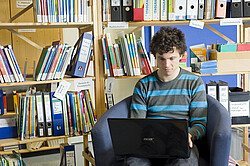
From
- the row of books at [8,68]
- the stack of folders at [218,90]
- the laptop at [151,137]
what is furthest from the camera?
the stack of folders at [218,90]

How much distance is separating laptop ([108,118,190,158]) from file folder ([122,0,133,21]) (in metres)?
1.13

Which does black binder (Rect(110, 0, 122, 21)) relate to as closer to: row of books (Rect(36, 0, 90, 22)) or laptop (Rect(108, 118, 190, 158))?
row of books (Rect(36, 0, 90, 22))

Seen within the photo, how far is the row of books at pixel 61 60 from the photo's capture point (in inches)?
97.3

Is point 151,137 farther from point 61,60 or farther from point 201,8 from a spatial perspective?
point 201,8

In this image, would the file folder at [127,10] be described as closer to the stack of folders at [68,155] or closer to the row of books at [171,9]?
the row of books at [171,9]

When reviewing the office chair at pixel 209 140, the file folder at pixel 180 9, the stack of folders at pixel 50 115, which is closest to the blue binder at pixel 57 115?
the stack of folders at pixel 50 115

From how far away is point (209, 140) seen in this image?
201 centimetres

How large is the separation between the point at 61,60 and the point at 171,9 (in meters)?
1.01

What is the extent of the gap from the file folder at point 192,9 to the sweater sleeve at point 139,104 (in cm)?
86

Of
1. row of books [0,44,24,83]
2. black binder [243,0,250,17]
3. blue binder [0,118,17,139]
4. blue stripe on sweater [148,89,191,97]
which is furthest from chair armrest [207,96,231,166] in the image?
blue binder [0,118,17,139]

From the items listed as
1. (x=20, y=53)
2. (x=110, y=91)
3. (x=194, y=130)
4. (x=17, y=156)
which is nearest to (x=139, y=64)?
(x=110, y=91)

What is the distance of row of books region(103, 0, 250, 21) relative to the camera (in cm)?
257

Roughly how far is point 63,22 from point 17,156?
120 centimetres

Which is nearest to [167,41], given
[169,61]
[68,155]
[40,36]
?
[169,61]
